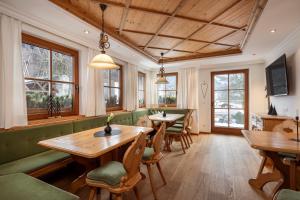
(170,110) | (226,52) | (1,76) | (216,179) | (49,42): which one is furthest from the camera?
(170,110)

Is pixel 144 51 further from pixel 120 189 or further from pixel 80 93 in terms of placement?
pixel 120 189

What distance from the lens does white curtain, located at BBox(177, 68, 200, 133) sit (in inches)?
219

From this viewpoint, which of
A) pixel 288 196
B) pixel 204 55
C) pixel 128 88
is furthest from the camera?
pixel 128 88

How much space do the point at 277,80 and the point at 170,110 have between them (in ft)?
10.1

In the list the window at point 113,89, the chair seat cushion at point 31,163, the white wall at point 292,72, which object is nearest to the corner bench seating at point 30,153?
the chair seat cushion at point 31,163

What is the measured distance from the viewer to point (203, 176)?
2.62m

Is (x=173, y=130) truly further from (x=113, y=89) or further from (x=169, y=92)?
(x=169, y=92)

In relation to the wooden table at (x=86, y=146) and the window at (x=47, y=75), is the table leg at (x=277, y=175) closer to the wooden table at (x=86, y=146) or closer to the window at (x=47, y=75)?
the wooden table at (x=86, y=146)

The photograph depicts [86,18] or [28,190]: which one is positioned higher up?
[86,18]

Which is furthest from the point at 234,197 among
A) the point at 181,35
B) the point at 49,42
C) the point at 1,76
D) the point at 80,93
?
the point at 49,42

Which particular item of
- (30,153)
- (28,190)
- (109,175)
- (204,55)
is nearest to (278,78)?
(204,55)

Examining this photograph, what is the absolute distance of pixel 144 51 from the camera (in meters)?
4.25

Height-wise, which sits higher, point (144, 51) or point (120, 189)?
point (144, 51)

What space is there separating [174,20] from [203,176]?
102 inches
